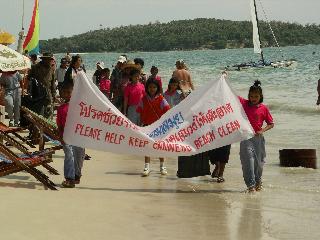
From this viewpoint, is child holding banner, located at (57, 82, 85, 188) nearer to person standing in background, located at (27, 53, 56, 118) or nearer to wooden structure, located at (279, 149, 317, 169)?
person standing in background, located at (27, 53, 56, 118)

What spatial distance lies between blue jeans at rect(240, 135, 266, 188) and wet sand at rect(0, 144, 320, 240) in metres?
0.24

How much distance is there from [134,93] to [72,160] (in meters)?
2.66

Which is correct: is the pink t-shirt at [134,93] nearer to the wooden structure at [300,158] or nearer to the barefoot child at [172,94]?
the barefoot child at [172,94]

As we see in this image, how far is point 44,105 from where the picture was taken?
14.0 metres

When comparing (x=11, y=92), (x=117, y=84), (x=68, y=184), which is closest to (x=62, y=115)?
(x=68, y=184)

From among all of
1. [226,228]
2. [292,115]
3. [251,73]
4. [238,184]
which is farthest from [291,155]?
[251,73]

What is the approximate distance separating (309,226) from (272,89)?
34157 millimetres

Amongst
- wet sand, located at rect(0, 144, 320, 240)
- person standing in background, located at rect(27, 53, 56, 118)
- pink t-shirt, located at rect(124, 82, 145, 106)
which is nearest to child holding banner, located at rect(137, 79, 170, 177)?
wet sand, located at rect(0, 144, 320, 240)

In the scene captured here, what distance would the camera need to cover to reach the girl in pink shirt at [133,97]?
1194cm

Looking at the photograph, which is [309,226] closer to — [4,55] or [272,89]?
[4,55]

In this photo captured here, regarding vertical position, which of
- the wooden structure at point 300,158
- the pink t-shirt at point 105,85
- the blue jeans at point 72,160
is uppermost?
the pink t-shirt at point 105,85

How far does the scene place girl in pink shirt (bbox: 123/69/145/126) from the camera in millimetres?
11938

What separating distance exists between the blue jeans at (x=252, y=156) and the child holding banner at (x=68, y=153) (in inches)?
79.3

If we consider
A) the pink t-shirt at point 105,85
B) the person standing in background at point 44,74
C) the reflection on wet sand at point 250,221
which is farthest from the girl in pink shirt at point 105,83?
the reflection on wet sand at point 250,221
